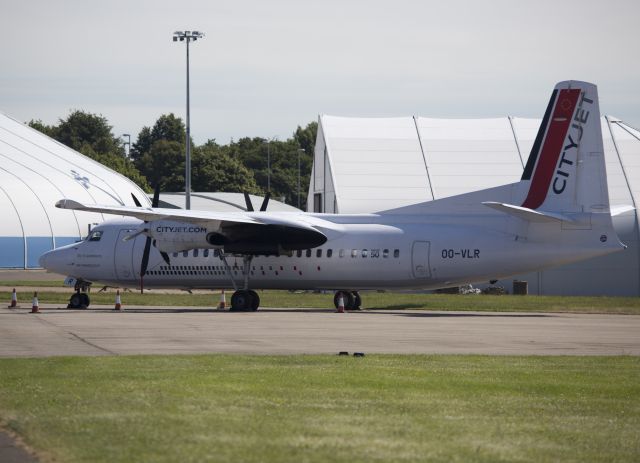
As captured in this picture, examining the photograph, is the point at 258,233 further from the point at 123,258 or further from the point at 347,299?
the point at 123,258

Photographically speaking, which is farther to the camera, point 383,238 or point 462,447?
point 383,238

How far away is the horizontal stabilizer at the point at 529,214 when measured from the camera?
32.8 metres

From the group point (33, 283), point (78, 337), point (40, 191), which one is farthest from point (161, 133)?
point (78, 337)

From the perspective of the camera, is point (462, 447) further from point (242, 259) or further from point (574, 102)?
point (242, 259)

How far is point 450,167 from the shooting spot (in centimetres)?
5972

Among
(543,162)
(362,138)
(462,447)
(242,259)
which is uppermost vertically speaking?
(362,138)

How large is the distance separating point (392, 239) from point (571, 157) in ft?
22.7

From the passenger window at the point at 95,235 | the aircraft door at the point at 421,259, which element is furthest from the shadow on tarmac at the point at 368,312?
the passenger window at the point at 95,235

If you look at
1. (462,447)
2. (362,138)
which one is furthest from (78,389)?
(362,138)

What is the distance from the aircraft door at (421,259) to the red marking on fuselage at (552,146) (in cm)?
380

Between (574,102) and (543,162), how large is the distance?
225 cm

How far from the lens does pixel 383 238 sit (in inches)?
1470

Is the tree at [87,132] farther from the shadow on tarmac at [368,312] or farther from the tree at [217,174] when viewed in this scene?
the shadow on tarmac at [368,312]

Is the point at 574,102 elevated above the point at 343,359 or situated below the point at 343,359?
above
